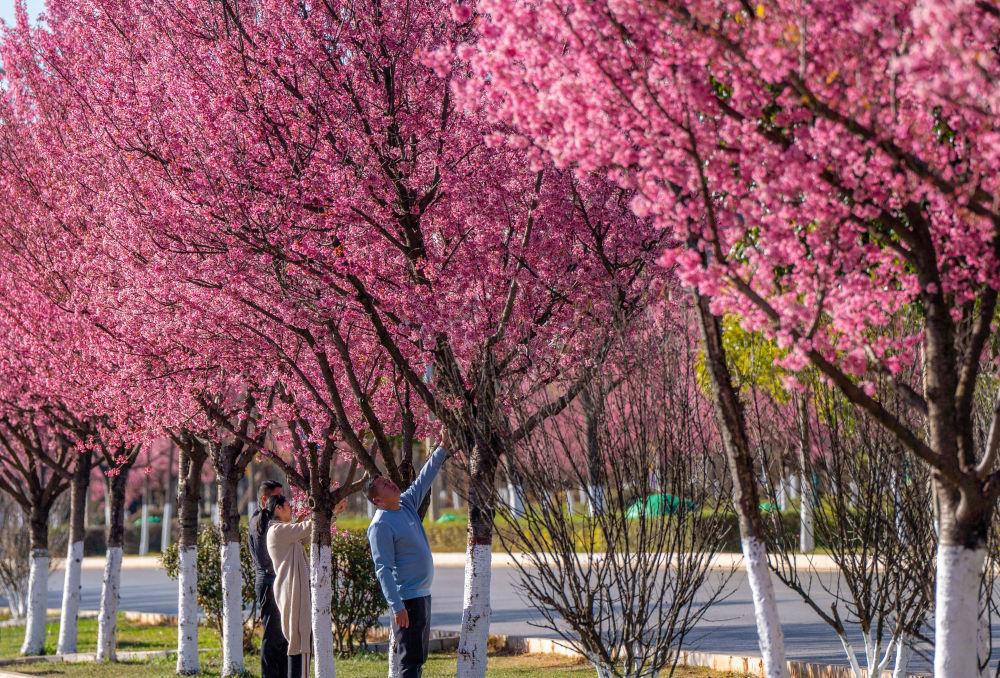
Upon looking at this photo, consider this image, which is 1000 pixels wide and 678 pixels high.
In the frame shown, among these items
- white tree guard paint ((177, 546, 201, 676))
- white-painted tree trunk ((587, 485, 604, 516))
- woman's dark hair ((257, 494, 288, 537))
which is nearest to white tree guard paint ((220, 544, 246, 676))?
white tree guard paint ((177, 546, 201, 676))

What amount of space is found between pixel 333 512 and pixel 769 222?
21.5 ft

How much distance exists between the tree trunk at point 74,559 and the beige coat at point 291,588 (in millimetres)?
6667

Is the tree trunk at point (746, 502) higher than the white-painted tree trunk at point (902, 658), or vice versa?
the tree trunk at point (746, 502)

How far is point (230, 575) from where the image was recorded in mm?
12438

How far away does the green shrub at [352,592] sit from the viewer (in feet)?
46.7

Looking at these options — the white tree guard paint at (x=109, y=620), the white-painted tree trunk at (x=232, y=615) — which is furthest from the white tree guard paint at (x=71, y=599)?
the white-painted tree trunk at (x=232, y=615)

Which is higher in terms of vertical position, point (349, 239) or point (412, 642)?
point (349, 239)

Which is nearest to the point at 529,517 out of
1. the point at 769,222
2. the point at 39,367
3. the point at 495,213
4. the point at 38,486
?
the point at 495,213

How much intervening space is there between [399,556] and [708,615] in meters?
10.5

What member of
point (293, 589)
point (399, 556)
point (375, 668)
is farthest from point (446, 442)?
point (375, 668)

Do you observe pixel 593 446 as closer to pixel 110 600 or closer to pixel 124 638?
pixel 110 600

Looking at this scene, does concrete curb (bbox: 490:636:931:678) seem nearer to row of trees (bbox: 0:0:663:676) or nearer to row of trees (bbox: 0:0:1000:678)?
row of trees (bbox: 0:0:663:676)

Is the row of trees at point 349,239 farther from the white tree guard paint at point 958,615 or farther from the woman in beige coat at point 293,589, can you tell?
the white tree guard paint at point 958,615

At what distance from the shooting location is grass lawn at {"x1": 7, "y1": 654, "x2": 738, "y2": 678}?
11548 mm
